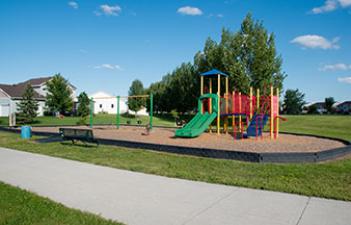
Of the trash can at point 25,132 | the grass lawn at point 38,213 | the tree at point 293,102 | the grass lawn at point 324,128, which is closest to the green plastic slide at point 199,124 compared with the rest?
the grass lawn at point 324,128

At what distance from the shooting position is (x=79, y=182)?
18.6 ft

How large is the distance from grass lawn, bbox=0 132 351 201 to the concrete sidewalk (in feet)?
1.34

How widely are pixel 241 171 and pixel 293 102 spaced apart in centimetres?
7966

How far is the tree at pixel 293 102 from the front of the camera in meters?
77.7

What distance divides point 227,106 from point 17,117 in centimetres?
2163

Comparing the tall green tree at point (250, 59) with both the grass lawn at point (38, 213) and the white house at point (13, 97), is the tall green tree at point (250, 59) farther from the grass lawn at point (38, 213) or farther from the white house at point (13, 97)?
the white house at point (13, 97)

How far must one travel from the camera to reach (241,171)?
257 inches

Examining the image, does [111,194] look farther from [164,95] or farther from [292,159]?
[164,95]

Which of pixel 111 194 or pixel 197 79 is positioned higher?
pixel 197 79

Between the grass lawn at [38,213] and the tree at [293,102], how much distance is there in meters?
81.5

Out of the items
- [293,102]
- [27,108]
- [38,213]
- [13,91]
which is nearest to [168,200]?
[38,213]

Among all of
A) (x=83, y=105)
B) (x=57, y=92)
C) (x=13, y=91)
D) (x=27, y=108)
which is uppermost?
(x=13, y=91)

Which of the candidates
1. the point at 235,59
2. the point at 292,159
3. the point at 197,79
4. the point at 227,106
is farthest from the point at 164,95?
the point at 292,159

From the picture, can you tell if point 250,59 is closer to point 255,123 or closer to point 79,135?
point 255,123
